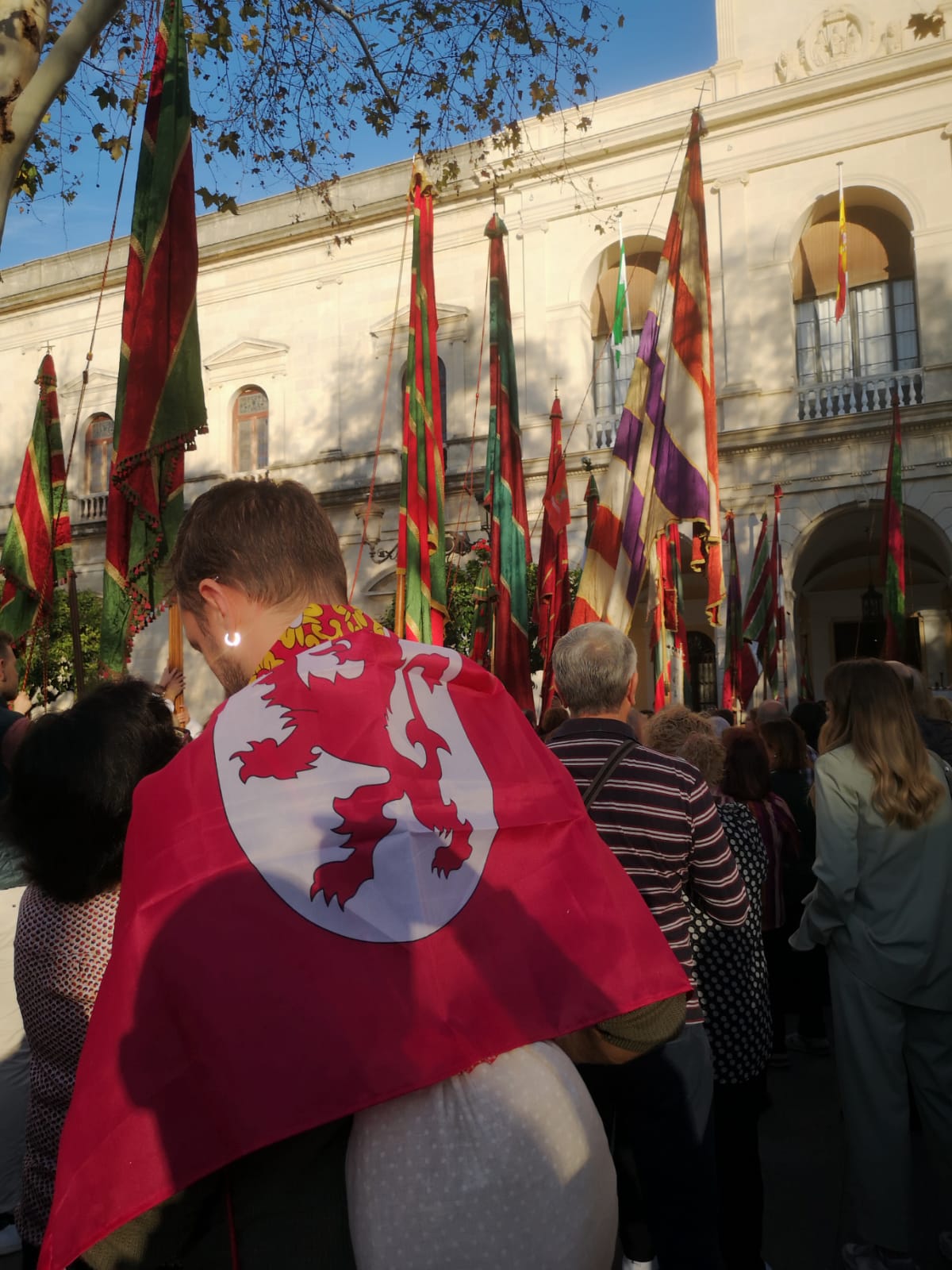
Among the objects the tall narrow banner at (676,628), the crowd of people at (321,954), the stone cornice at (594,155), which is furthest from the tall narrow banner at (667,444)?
the stone cornice at (594,155)

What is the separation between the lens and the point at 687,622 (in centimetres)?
1817

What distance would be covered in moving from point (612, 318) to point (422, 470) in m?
12.2

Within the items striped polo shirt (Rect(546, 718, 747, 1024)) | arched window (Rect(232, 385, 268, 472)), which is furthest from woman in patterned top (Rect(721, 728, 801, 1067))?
arched window (Rect(232, 385, 268, 472))

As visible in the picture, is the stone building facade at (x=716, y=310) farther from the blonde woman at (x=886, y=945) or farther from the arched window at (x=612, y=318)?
the blonde woman at (x=886, y=945)

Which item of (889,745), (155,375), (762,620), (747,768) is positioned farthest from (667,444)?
(762,620)

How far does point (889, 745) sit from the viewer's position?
2.98 meters

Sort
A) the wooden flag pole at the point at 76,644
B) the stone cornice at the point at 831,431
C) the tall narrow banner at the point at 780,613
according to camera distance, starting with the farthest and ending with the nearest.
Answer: the stone cornice at the point at 831,431 < the tall narrow banner at the point at 780,613 < the wooden flag pole at the point at 76,644

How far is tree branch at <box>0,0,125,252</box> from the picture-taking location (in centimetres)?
334

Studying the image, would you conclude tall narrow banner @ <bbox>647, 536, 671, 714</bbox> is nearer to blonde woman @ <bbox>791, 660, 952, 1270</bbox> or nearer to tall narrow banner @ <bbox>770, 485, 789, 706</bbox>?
tall narrow banner @ <bbox>770, 485, 789, 706</bbox>

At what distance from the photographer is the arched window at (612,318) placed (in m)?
16.0

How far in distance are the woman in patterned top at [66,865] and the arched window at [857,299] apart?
14.6 metres

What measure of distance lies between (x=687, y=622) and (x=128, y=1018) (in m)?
17.8

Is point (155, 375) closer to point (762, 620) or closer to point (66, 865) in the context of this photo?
point (66, 865)

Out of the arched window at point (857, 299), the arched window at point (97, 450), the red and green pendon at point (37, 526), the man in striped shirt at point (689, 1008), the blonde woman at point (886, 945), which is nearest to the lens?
the man in striped shirt at point (689, 1008)
